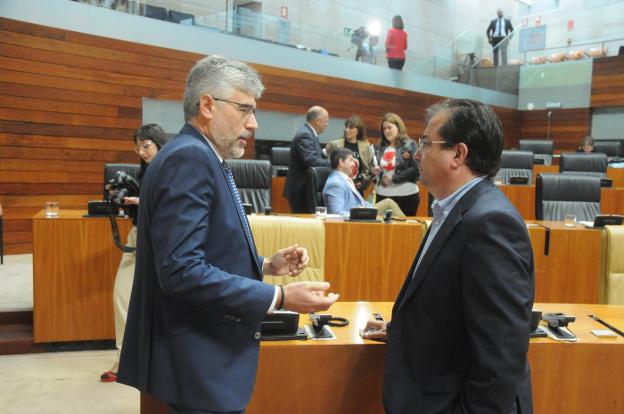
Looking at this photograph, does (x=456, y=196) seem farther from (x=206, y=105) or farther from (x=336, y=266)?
(x=336, y=266)

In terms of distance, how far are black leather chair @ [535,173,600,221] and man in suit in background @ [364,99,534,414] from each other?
134 inches

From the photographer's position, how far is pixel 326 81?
855 cm

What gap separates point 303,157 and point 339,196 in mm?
878

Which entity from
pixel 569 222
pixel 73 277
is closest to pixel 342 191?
pixel 569 222

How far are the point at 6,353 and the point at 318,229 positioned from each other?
208 cm

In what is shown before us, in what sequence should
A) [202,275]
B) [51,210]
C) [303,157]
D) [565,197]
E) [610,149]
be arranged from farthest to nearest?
[610,149] → [303,157] → [565,197] → [51,210] → [202,275]

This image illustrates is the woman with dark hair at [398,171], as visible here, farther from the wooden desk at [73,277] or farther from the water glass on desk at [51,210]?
the water glass on desk at [51,210]

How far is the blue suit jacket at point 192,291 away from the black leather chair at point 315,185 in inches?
134

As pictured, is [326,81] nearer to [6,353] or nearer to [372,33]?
[372,33]

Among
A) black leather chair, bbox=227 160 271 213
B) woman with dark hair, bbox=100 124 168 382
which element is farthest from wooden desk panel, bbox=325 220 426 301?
black leather chair, bbox=227 160 271 213

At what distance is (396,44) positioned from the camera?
30.8 ft

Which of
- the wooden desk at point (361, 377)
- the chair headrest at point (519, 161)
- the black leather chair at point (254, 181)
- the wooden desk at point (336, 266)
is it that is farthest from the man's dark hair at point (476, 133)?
the chair headrest at point (519, 161)

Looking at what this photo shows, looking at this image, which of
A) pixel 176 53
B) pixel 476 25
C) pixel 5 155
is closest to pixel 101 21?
pixel 176 53

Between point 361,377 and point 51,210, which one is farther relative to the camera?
point 51,210
